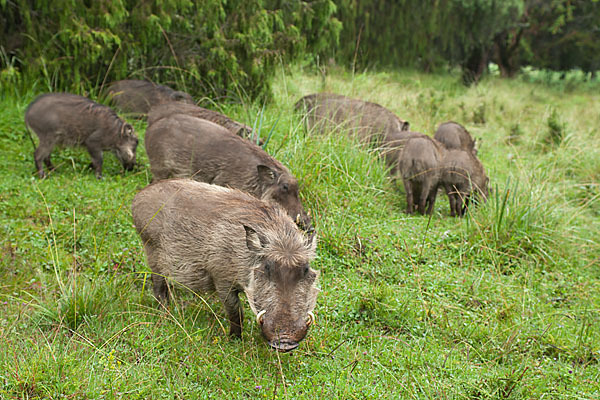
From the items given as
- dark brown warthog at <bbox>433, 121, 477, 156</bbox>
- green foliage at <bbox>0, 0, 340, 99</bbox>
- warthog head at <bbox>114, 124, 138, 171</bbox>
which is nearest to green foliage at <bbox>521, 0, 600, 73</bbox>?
dark brown warthog at <bbox>433, 121, 477, 156</bbox>

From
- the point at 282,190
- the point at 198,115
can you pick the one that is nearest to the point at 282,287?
the point at 282,190

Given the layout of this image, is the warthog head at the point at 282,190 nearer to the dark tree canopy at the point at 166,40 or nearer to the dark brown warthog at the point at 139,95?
the dark tree canopy at the point at 166,40

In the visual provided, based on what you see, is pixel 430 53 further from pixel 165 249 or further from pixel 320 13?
pixel 165 249

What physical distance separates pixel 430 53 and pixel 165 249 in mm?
15503

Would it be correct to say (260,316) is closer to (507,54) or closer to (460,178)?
(460,178)

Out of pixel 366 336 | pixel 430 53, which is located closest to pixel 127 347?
pixel 366 336

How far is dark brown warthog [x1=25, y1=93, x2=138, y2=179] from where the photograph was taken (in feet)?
19.9

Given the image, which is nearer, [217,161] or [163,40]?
[217,161]

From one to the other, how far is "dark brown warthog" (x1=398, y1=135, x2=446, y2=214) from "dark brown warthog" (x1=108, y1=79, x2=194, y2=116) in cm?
318

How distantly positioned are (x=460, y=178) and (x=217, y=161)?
2.89m

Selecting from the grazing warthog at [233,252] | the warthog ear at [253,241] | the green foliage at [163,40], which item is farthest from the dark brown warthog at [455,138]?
the warthog ear at [253,241]

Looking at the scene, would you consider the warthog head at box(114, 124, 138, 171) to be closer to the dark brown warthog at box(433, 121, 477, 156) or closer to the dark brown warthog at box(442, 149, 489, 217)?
the dark brown warthog at box(442, 149, 489, 217)

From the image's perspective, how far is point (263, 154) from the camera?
17.3 feet

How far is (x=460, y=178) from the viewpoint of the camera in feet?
20.8
